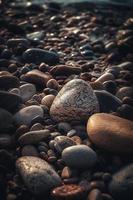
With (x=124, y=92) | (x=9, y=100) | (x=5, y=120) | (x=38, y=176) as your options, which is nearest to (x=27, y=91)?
(x=9, y=100)

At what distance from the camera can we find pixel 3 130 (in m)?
3.87

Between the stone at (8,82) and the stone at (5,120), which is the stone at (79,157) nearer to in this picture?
the stone at (5,120)

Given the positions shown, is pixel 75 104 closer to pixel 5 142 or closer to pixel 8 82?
pixel 5 142

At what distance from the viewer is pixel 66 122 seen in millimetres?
4004

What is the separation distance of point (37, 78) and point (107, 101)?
1.19m

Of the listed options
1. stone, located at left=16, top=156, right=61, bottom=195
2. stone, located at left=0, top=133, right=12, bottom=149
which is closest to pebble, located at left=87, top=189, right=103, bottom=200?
stone, located at left=16, top=156, right=61, bottom=195

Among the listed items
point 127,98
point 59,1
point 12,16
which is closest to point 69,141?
point 127,98

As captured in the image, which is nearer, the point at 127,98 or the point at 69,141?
the point at 69,141

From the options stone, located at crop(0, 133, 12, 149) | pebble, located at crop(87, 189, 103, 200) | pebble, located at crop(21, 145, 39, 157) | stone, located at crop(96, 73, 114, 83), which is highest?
stone, located at crop(96, 73, 114, 83)

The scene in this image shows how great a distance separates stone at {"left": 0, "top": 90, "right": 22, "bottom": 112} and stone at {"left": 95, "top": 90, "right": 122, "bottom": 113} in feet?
2.98

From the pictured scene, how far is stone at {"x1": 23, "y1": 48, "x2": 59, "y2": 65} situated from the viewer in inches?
227

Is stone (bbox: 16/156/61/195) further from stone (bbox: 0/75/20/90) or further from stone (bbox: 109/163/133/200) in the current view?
stone (bbox: 0/75/20/90)

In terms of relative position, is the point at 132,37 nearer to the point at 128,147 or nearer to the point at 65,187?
Answer: the point at 128,147

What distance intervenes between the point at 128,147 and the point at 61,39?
3.99 meters
